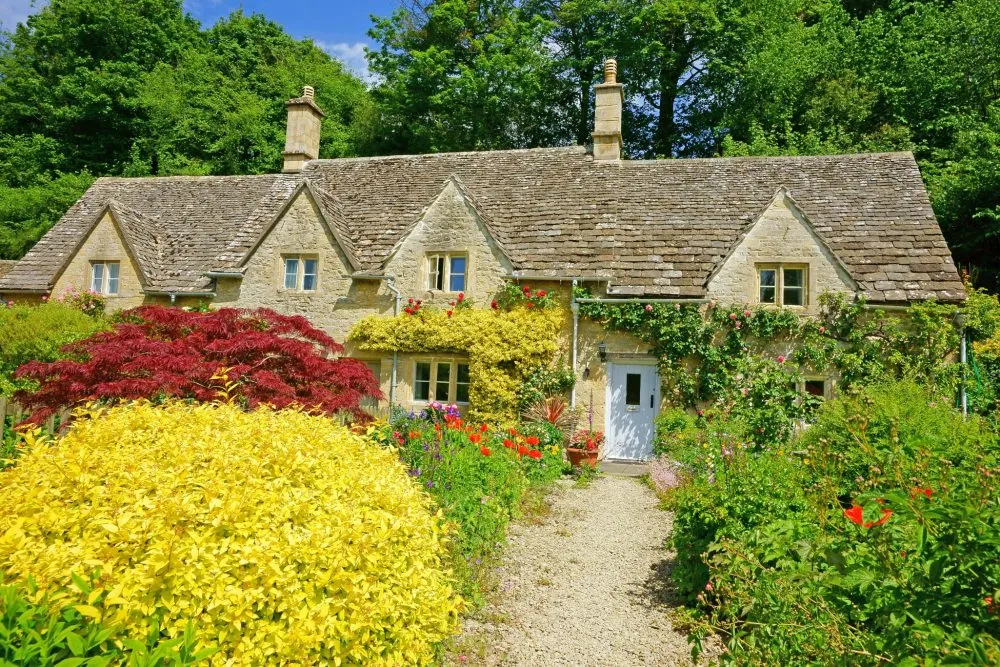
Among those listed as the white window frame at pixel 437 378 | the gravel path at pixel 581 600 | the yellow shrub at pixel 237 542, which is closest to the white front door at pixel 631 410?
the white window frame at pixel 437 378

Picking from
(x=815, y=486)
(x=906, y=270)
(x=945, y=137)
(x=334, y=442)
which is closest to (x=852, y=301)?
(x=906, y=270)

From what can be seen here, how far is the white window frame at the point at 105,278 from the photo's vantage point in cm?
1877

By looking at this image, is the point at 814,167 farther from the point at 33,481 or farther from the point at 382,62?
the point at 382,62

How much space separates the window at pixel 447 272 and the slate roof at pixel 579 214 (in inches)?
48.1

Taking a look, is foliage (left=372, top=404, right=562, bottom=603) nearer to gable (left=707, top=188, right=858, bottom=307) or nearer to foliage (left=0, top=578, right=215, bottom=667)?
foliage (left=0, top=578, right=215, bottom=667)

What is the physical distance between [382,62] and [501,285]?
916 inches

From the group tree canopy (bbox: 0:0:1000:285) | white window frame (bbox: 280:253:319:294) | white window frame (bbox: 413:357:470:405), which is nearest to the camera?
white window frame (bbox: 413:357:470:405)

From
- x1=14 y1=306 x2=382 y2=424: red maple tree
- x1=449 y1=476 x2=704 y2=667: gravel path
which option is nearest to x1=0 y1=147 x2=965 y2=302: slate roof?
x1=14 y1=306 x2=382 y2=424: red maple tree

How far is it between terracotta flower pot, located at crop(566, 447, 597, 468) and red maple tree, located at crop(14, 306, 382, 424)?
5.35 meters

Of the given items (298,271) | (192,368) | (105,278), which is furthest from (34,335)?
(192,368)

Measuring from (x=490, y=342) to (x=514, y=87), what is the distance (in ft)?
66.3

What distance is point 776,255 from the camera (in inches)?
580

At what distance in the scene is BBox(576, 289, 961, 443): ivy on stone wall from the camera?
13328 millimetres

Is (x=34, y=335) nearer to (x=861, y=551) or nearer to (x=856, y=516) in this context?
(x=856, y=516)
